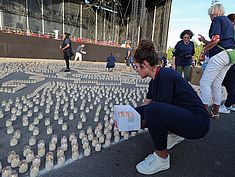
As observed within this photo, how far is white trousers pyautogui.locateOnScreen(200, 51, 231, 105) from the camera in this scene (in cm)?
251

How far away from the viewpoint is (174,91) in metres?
1.47

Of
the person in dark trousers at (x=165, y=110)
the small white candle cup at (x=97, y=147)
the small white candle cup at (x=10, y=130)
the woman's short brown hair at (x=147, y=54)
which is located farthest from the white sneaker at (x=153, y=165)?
the small white candle cup at (x=10, y=130)

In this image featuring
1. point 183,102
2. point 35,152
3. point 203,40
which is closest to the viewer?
point 183,102

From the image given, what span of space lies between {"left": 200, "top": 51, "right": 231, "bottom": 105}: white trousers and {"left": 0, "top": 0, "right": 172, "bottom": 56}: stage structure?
14.3 meters

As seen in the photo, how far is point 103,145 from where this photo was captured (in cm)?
190

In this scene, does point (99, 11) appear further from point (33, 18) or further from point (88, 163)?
point (88, 163)

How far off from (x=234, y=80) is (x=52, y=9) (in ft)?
58.3

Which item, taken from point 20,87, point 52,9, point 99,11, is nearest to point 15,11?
point 52,9

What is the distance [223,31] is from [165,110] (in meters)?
1.73

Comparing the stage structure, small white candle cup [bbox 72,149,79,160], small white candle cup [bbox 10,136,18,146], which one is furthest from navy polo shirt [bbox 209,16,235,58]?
the stage structure

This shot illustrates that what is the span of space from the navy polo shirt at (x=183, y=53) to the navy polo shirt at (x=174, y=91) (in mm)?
3304

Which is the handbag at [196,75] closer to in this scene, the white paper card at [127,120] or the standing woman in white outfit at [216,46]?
the standing woman in white outfit at [216,46]

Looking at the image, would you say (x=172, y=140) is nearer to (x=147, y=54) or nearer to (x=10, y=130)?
(x=147, y=54)

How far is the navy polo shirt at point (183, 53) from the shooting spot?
452 cm
